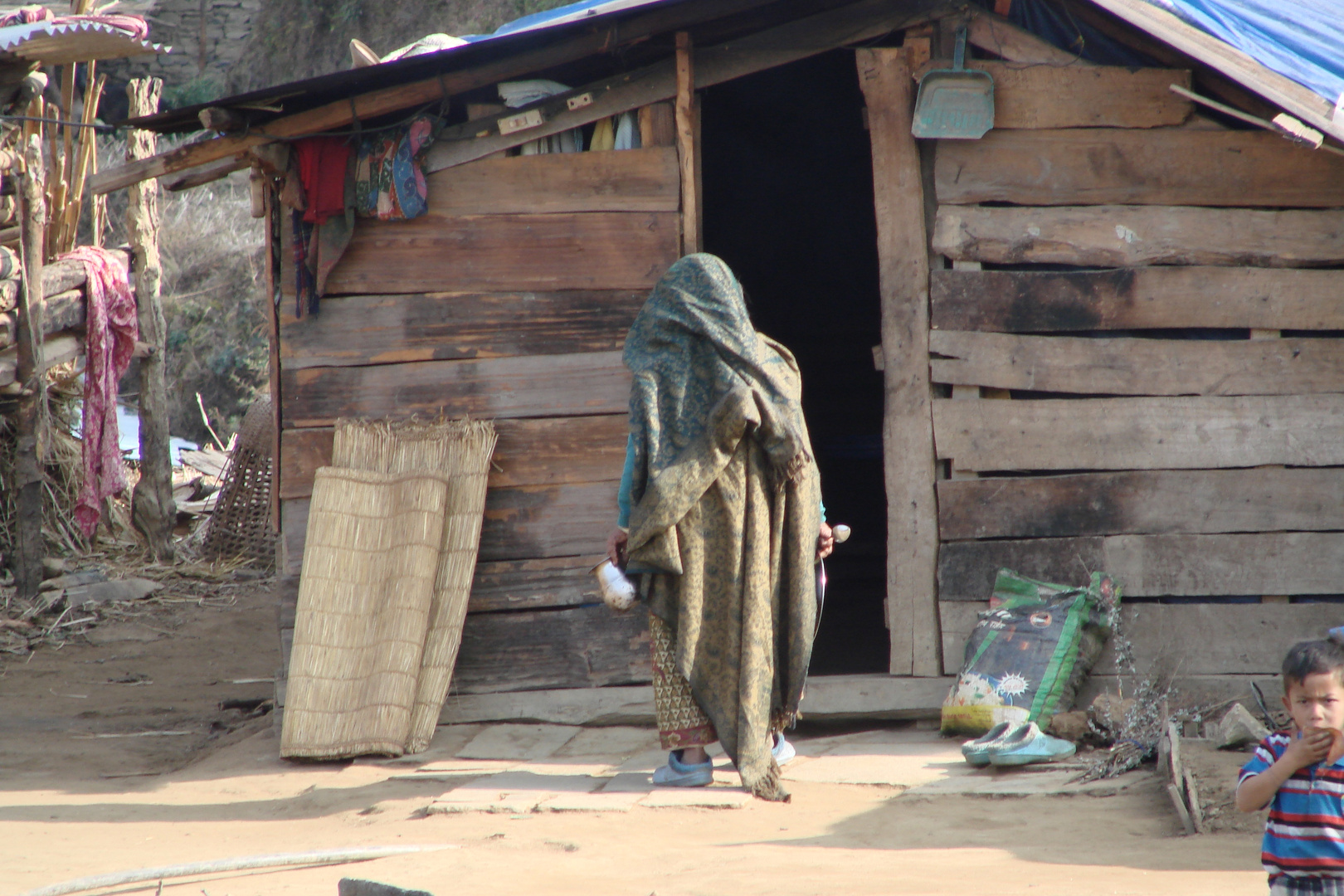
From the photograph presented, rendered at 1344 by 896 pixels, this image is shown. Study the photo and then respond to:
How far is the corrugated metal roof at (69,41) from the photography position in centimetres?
688

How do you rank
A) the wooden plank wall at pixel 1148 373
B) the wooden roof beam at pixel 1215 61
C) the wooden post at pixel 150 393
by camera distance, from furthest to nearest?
the wooden post at pixel 150 393, the wooden plank wall at pixel 1148 373, the wooden roof beam at pixel 1215 61

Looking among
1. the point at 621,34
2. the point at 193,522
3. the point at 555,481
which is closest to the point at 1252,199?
the point at 621,34

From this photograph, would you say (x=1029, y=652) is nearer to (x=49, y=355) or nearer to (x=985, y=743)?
(x=985, y=743)

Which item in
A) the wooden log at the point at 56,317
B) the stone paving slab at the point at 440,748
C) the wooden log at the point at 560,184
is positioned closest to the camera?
the stone paving slab at the point at 440,748

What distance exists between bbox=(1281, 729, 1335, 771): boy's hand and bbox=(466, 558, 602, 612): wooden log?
10.6 feet

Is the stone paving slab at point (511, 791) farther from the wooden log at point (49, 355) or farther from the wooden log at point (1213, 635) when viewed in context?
the wooden log at point (49, 355)

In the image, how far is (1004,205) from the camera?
500 cm

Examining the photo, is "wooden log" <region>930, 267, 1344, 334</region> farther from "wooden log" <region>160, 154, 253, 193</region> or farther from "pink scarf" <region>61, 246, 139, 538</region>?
"pink scarf" <region>61, 246, 139, 538</region>

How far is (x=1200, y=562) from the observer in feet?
15.8

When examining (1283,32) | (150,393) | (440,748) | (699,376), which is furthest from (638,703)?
(150,393)

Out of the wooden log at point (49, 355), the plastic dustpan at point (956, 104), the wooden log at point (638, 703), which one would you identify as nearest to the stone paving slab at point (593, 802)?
the wooden log at point (638, 703)

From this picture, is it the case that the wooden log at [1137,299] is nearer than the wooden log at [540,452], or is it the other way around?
the wooden log at [1137,299]

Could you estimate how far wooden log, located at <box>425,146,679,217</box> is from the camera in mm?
5055

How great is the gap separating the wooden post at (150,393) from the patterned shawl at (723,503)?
806cm
